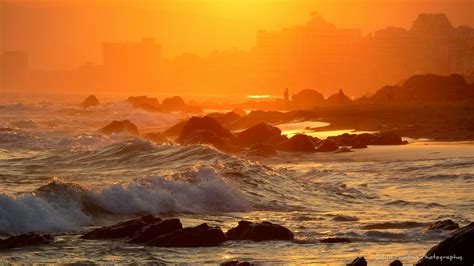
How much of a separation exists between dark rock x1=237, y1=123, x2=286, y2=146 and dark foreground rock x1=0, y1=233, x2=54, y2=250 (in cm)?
2839

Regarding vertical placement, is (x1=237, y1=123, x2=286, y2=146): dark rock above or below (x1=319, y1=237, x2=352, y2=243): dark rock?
above

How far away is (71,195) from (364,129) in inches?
1320

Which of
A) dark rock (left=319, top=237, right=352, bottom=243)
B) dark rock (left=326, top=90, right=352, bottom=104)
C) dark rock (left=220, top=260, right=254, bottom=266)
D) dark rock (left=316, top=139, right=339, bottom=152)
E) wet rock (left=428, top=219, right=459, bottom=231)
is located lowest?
dark rock (left=319, top=237, right=352, bottom=243)

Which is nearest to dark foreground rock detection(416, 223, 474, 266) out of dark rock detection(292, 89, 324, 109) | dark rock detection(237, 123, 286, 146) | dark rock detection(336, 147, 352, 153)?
dark rock detection(336, 147, 352, 153)

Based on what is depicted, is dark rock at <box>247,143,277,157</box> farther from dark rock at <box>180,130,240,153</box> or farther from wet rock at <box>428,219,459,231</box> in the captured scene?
wet rock at <box>428,219,459,231</box>

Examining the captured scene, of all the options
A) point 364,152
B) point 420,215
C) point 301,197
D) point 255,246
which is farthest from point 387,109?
point 255,246

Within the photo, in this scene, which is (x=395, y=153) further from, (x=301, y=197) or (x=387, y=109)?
(x=387, y=109)

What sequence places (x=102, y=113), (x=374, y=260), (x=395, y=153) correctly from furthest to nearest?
(x=102, y=113) < (x=395, y=153) < (x=374, y=260)

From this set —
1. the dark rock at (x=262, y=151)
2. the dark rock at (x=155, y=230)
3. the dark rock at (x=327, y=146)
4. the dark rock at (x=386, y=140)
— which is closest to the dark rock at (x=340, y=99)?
the dark rock at (x=386, y=140)

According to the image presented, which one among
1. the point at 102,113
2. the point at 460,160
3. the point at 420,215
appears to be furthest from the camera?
the point at 102,113

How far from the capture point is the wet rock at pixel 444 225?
16.4 metres

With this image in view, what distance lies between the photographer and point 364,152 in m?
36.9

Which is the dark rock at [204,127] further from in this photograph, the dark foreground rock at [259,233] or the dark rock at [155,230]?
the dark rock at [155,230]

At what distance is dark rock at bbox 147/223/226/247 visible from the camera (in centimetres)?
1516
